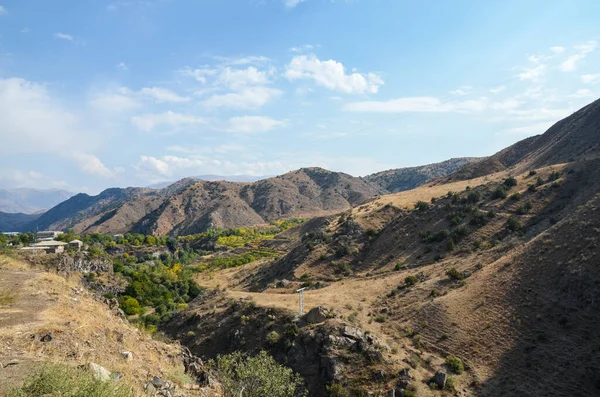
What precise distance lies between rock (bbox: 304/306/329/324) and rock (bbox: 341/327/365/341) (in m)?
2.54

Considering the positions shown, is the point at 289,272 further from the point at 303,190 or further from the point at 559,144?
the point at 303,190

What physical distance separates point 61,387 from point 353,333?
20.7 metres

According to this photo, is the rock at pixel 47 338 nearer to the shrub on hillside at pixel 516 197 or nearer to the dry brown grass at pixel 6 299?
the dry brown grass at pixel 6 299

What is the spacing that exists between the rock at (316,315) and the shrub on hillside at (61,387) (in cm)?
2103

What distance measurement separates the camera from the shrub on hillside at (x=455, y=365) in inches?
892

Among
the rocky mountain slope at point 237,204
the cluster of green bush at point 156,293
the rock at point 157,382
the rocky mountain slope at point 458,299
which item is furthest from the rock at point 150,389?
the rocky mountain slope at point 237,204

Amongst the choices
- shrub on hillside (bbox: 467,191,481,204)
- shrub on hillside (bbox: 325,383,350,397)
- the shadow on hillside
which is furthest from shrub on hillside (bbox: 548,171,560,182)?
shrub on hillside (bbox: 325,383,350,397)

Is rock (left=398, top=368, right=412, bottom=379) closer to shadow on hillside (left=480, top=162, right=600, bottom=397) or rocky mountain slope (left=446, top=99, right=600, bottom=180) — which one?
shadow on hillside (left=480, top=162, right=600, bottom=397)

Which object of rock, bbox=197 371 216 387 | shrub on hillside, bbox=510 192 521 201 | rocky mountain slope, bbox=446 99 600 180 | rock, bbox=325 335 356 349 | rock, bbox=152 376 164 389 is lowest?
rock, bbox=325 335 356 349

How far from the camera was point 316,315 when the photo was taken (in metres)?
28.4

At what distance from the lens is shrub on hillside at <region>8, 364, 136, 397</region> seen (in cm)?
748

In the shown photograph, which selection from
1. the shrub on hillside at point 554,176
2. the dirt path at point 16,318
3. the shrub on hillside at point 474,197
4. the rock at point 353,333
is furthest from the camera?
the shrub on hillside at point 474,197

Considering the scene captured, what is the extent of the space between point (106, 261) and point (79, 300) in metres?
46.5

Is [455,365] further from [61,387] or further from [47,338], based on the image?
[61,387]
